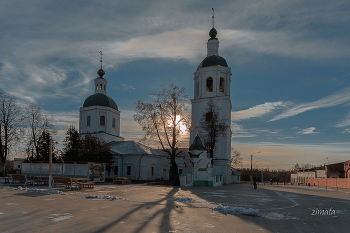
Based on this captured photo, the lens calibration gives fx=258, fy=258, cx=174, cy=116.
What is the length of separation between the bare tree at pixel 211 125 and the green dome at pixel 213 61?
601cm

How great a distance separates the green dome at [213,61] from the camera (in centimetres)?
4078

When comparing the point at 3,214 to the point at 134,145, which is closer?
the point at 3,214

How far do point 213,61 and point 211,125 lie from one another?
38.5 feet

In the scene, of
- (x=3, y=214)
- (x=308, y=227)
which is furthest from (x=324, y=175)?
(x=3, y=214)

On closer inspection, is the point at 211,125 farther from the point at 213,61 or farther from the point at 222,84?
the point at 213,61

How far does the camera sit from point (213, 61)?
40938 millimetres

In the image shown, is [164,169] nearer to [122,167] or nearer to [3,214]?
[122,167]

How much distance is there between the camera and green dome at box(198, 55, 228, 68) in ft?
134

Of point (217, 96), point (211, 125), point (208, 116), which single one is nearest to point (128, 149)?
point (208, 116)

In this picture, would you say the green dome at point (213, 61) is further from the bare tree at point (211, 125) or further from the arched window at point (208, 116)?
the arched window at point (208, 116)

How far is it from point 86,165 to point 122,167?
1580cm

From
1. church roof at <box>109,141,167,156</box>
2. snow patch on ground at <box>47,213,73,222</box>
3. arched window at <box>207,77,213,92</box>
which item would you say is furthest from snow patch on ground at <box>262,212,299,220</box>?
arched window at <box>207,77,213,92</box>

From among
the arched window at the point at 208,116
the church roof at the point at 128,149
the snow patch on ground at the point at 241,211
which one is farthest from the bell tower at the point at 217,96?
the snow patch on ground at the point at 241,211

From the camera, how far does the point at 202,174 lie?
28.8 metres
